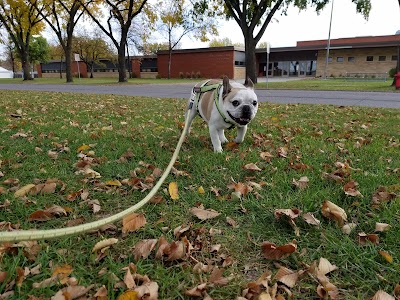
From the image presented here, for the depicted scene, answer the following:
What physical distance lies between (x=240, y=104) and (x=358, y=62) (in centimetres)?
4584

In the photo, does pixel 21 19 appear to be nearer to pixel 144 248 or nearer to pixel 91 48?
pixel 91 48

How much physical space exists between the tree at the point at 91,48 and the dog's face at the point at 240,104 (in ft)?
179

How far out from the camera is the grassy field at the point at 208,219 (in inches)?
63.0

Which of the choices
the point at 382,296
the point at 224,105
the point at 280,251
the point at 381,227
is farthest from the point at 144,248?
the point at 224,105

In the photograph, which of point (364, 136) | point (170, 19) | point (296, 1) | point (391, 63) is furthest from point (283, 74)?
point (364, 136)

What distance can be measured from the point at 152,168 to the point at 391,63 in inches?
1825

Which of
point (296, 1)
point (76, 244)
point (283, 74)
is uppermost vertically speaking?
point (296, 1)

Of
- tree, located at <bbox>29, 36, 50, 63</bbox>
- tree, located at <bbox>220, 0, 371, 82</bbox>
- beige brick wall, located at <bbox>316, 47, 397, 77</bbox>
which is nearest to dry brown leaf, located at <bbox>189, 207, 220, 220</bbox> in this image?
tree, located at <bbox>220, 0, 371, 82</bbox>

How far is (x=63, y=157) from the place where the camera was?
3.62 metres

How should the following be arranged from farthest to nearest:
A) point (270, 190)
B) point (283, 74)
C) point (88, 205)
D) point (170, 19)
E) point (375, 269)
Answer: point (283, 74), point (170, 19), point (270, 190), point (88, 205), point (375, 269)

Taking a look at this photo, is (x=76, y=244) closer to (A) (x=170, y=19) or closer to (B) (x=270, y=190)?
(B) (x=270, y=190)

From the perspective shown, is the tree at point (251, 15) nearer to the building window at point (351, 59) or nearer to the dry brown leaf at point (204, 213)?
the dry brown leaf at point (204, 213)

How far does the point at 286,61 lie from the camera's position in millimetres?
46719

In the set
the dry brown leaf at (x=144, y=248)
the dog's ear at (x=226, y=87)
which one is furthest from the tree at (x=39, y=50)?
the dry brown leaf at (x=144, y=248)
